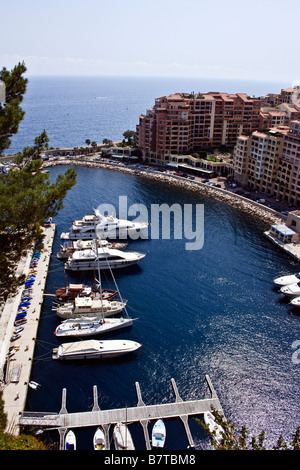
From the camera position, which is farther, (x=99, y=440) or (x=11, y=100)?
(x=99, y=440)

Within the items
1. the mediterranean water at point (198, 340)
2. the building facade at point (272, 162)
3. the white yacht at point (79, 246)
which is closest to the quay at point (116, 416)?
the mediterranean water at point (198, 340)

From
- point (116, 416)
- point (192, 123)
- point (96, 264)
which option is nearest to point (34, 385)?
point (116, 416)

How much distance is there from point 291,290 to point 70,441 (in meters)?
31.5

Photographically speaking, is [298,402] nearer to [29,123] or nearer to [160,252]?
[160,252]

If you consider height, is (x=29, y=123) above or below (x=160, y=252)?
above

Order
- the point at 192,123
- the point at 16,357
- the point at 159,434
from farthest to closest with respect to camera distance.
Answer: the point at 192,123 < the point at 16,357 < the point at 159,434

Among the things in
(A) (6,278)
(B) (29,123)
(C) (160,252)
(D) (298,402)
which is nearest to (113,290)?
(C) (160,252)

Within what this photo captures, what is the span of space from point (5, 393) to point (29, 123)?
17769cm

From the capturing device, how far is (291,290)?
157ft

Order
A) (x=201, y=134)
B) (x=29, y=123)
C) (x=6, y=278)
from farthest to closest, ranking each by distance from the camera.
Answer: (x=29, y=123) → (x=201, y=134) → (x=6, y=278)

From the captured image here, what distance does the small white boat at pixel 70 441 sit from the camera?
2773cm

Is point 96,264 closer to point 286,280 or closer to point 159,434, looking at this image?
point 286,280

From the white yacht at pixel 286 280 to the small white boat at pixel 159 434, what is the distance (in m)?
26.8

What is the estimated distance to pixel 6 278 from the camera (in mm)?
21344
